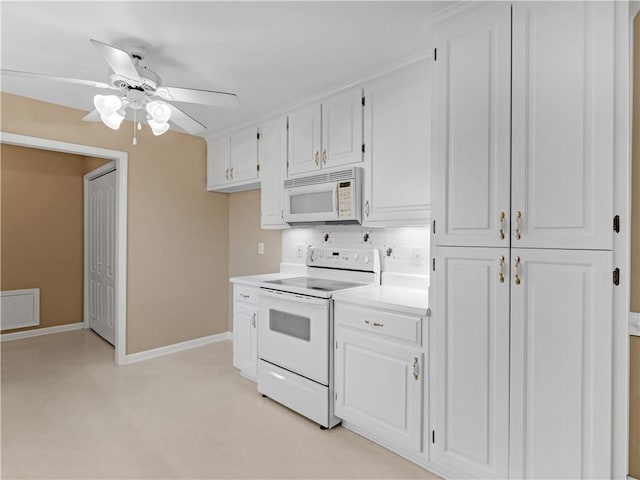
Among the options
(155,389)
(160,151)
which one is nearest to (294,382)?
(155,389)

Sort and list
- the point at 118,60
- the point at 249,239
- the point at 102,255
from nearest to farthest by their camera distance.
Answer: the point at 118,60 < the point at 249,239 < the point at 102,255

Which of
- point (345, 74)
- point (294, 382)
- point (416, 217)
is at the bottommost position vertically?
point (294, 382)

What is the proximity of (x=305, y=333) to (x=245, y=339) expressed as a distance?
90 centimetres

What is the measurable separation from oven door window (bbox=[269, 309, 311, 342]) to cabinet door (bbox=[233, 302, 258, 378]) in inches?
13.8

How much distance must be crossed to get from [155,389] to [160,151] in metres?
2.35

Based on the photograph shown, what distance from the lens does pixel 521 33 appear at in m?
1.63

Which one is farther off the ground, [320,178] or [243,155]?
[243,155]

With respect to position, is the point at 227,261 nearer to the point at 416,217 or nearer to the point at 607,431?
the point at 416,217

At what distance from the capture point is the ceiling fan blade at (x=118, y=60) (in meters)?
1.67

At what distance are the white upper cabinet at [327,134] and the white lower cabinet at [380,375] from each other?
111 cm

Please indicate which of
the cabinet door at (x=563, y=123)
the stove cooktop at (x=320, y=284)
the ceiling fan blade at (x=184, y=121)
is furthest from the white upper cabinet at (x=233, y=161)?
the cabinet door at (x=563, y=123)


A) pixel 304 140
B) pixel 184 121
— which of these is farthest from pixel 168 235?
pixel 304 140

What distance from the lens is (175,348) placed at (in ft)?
13.2

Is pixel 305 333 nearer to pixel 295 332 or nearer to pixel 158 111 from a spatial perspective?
pixel 295 332
